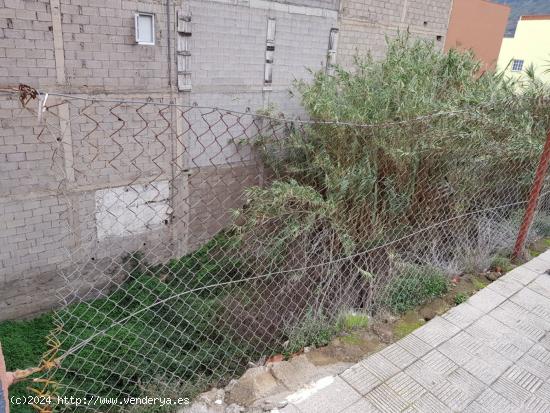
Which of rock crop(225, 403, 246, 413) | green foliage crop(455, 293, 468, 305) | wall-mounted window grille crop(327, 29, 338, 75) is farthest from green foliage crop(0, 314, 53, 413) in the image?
wall-mounted window grille crop(327, 29, 338, 75)

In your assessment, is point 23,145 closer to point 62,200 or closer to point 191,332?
point 62,200

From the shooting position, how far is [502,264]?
10.4 ft

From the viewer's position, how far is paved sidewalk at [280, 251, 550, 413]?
1.93m

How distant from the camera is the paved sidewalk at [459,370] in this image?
193cm

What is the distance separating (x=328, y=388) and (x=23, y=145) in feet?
9.31

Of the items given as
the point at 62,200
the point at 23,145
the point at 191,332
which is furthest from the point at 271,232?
the point at 23,145

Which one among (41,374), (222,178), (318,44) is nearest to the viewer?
(41,374)

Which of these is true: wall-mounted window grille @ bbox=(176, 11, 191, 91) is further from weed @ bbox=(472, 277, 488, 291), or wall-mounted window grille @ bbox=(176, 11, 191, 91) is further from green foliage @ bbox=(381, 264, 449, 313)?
weed @ bbox=(472, 277, 488, 291)

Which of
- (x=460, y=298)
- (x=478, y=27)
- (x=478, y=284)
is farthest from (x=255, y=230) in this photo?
(x=478, y=27)

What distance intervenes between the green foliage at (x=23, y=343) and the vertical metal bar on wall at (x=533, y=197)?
369cm

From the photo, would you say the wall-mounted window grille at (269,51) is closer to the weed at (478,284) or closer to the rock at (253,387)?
the weed at (478,284)

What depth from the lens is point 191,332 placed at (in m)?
3.19

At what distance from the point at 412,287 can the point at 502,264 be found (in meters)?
0.98

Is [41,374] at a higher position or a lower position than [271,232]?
lower
